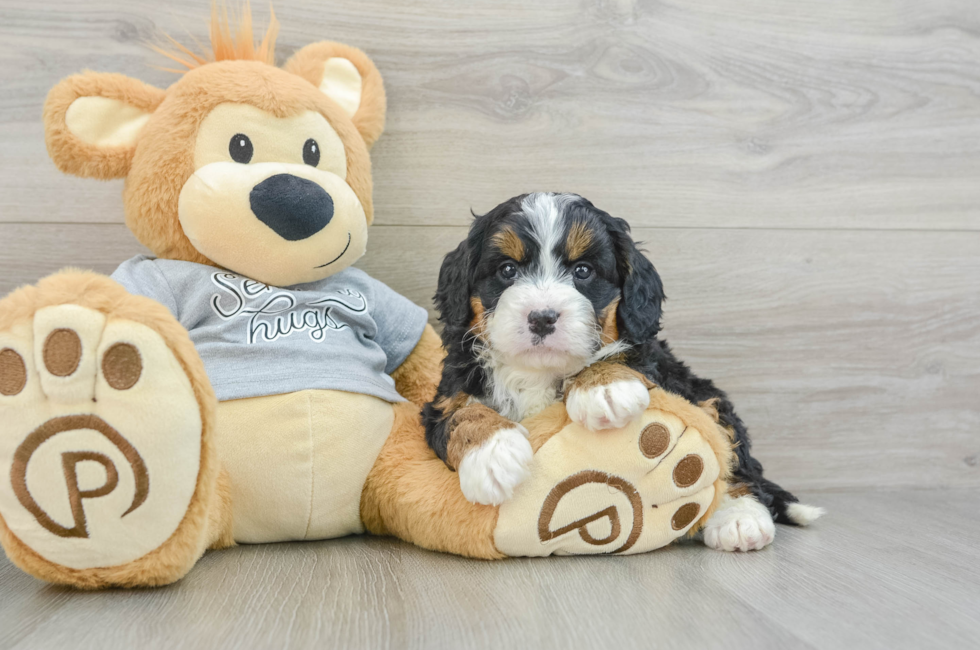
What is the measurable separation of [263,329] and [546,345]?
65 cm

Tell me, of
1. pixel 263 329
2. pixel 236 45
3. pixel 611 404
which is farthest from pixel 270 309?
pixel 611 404

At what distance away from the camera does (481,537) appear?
146cm

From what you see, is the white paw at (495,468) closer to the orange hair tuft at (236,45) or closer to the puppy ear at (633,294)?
the puppy ear at (633,294)

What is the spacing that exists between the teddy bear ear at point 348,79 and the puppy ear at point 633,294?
2.40 ft

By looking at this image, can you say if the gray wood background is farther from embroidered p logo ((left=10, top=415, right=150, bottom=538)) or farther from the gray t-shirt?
embroidered p logo ((left=10, top=415, right=150, bottom=538))

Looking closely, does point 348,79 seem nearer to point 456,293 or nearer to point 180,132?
point 180,132

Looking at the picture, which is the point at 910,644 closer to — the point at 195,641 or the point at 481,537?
the point at 481,537

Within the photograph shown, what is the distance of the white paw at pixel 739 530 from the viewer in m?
1.60

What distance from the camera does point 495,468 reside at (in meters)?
1.38

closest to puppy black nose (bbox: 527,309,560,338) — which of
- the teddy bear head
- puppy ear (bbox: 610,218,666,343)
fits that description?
puppy ear (bbox: 610,218,666,343)

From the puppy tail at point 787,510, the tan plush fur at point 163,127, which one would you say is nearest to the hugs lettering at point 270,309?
the tan plush fur at point 163,127

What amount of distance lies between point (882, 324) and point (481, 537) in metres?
1.60

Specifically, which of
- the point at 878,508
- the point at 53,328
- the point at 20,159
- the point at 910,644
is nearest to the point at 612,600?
the point at 910,644

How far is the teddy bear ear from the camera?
1.87 meters
